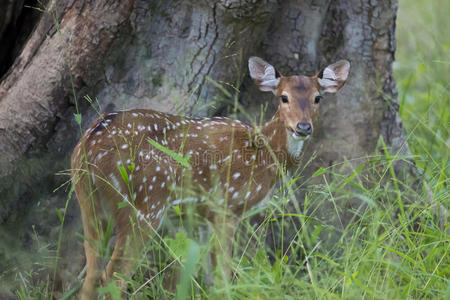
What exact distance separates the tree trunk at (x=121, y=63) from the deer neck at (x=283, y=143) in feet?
1.25

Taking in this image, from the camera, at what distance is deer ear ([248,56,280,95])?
4.11 meters

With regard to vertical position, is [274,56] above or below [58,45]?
below

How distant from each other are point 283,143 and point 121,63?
4.08 ft

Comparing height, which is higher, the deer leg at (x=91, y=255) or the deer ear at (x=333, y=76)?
the deer ear at (x=333, y=76)

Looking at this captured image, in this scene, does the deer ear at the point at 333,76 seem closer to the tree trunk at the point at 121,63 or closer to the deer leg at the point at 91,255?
the tree trunk at the point at 121,63

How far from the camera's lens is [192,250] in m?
2.68

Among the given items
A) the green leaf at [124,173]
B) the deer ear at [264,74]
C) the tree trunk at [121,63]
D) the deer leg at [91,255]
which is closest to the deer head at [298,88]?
the deer ear at [264,74]

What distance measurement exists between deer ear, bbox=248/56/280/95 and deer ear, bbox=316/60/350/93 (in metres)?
0.29

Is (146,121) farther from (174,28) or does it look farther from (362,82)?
(362,82)

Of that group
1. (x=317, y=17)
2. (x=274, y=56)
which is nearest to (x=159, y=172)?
(x=274, y=56)

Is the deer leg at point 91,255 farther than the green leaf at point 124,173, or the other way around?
the deer leg at point 91,255

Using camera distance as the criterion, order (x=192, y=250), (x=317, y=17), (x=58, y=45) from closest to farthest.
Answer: (x=192, y=250)
(x=58, y=45)
(x=317, y=17)

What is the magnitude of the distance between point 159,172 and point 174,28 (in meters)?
1.06

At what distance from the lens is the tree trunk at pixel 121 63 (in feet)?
13.2
